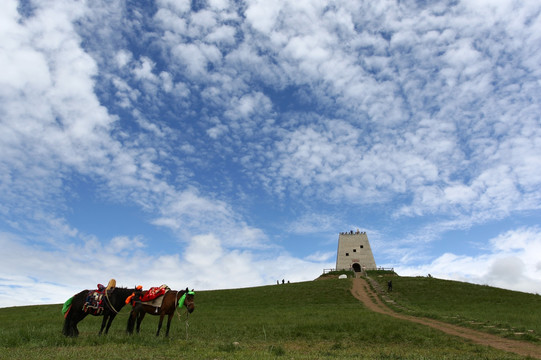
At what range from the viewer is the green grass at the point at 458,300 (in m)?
30.3

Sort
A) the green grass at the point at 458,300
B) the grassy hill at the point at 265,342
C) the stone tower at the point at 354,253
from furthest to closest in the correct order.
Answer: the stone tower at the point at 354,253 → the green grass at the point at 458,300 → the grassy hill at the point at 265,342

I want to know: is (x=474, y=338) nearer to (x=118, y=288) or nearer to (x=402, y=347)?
(x=402, y=347)

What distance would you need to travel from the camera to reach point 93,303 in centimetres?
1488

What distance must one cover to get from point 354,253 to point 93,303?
77805 mm

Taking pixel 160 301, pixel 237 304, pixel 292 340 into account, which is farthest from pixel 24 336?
pixel 237 304

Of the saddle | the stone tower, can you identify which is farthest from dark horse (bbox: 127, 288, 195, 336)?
the stone tower

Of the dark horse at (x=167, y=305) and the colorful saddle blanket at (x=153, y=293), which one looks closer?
the dark horse at (x=167, y=305)

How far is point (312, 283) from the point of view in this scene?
57.2 meters

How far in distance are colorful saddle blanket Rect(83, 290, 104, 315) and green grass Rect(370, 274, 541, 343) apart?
23.7 meters

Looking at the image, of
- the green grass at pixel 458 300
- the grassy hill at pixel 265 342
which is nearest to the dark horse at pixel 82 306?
the grassy hill at pixel 265 342

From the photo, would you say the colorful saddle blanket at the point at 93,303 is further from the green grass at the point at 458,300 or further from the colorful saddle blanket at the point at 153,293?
the green grass at the point at 458,300

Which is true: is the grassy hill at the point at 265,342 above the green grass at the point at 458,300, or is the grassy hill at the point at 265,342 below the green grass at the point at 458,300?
below

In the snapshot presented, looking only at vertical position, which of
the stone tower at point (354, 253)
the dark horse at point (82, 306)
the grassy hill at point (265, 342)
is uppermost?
the stone tower at point (354, 253)

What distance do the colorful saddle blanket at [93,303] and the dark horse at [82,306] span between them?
0.31ft
